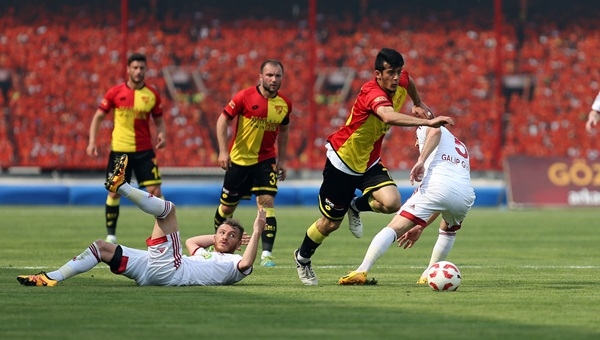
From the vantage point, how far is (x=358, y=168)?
1149 centimetres

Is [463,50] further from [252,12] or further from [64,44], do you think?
[64,44]

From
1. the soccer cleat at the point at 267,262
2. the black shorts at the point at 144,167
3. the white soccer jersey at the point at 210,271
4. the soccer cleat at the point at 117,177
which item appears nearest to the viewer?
the soccer cleat at the point at 117,177

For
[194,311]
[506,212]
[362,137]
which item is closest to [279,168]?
[362,137]

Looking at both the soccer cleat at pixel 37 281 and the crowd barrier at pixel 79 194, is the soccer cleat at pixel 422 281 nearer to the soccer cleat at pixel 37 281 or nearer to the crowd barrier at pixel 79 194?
the soccer cleat at pixel 37 281

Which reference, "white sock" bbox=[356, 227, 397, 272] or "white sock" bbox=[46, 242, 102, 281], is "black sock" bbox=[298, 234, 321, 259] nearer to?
"white sock" bbox=[356, 227, 397, 272]

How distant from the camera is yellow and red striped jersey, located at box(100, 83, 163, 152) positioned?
56.9 ft

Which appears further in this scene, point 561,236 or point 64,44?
point 64,44

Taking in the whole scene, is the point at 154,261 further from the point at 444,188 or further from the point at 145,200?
the point at 444,188

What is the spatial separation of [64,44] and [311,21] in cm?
676

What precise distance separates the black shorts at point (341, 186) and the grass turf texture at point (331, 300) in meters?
0.71

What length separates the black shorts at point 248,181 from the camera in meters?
14.4

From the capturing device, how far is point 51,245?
16.0 m

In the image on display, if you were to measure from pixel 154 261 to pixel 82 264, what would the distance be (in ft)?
2.05

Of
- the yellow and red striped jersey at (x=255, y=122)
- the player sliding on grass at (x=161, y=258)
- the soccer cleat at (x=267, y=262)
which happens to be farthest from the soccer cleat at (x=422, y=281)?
the yellow and red striped jersey at (x=255, y=122)
